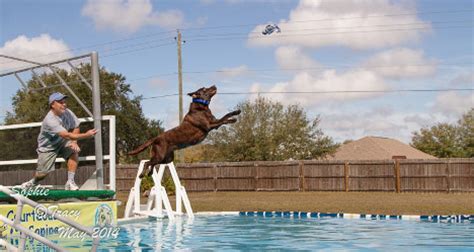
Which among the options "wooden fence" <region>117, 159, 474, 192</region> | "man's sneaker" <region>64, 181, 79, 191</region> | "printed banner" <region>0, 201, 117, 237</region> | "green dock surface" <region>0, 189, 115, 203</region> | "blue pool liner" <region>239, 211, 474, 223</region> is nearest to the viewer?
"printed banner" <region>0, 201, 117, 237</region>

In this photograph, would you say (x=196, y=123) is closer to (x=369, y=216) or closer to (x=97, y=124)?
(x=97, y=124)

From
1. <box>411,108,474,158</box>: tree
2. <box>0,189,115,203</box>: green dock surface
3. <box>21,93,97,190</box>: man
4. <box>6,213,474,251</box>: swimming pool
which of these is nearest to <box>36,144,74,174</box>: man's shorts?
<box>21,93,97,190</box>: man

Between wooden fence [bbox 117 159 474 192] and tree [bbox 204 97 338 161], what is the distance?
566 inches

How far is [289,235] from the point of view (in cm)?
1142

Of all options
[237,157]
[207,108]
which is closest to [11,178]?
[207,108]

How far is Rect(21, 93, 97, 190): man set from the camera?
1038cm

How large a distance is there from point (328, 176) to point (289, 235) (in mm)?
20333

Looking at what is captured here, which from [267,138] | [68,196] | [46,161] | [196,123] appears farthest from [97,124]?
[267,138]

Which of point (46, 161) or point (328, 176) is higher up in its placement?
point (46, 161)

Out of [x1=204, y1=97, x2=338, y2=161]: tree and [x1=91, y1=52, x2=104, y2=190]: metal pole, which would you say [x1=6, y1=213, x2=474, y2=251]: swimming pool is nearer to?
[x1=91, y1=52, x2=104, y2=190]: metal pole

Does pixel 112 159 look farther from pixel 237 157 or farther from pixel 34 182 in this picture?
pixel 237 157

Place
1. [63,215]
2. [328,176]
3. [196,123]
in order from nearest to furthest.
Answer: [196,123] < [63,215] < [328,176]

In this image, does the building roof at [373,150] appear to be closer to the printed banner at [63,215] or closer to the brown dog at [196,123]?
the printed banner at [63,215]

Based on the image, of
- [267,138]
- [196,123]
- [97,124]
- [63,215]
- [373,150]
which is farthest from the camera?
[373,150]
